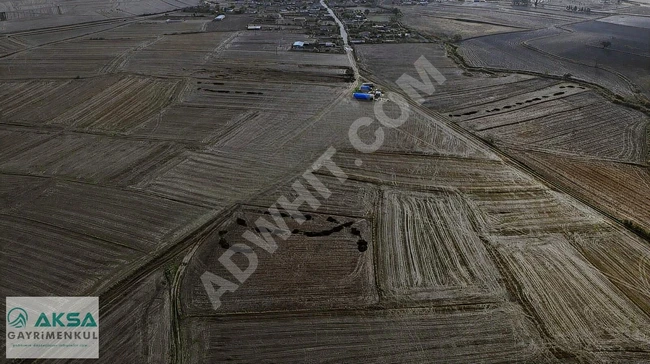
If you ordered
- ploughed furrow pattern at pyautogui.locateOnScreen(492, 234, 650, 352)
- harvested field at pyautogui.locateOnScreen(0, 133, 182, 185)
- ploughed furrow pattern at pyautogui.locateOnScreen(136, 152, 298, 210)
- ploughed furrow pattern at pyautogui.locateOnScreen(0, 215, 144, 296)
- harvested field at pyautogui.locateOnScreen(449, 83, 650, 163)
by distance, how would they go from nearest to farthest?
1. ploughed furrow pattern at pyautogui.locateOnScreen(492, 234, 650, 352)
2. ploughed furrow pattern at pyautogui.locateOnScreen(0, 215, 144, 296)
3. ploughed furrow pattern at pyautogui.locateOnScreen(136, 152, 298, 210)
4. harvested field at pyautogui.locateOnScreen(0, 133, 182, 185)
5. harvested field at pyautogui.locateOnScreen(449, 83, 650, 163)

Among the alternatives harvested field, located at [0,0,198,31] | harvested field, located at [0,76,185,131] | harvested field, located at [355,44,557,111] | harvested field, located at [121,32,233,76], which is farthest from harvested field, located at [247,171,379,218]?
harvested field, located at [0,0,198,31]

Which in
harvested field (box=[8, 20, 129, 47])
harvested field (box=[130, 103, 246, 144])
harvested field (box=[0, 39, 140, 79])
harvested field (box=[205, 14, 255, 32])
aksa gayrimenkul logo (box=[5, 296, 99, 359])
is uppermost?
harvested field (box=[205, 14, 255, 32])

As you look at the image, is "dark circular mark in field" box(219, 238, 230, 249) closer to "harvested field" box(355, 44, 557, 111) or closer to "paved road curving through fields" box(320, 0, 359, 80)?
"harvested field" box(355, 44, 557, 111)

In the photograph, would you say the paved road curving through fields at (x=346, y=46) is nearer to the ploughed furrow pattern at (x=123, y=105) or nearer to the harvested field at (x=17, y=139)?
the ploughed furrow pattern at (x=123, y=105)

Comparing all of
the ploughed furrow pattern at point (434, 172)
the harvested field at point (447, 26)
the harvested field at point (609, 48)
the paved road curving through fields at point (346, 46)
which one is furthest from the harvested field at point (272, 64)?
the harvested field at point (609, 48)

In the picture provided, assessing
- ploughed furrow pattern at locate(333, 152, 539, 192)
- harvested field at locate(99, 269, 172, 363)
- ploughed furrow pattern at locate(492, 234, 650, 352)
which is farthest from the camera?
ploughed furrow pattern at locate(333, 152, 539, 192)

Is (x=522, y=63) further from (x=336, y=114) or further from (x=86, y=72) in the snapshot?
(x=86, y=72)

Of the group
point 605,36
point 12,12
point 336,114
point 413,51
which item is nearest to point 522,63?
point 413,51
